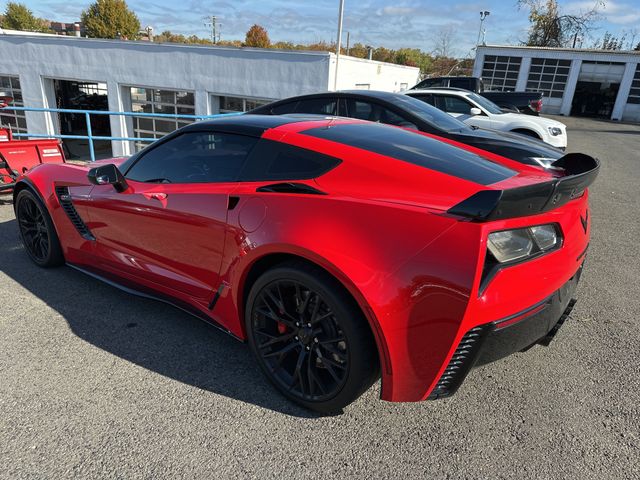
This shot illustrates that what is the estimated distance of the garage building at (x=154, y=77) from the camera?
642 inches

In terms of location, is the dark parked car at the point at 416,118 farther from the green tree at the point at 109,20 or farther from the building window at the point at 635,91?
the green tree at the point at 109,20

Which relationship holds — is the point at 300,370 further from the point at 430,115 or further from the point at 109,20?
the point at 109,20

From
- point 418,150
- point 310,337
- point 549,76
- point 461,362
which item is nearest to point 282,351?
point 310,337

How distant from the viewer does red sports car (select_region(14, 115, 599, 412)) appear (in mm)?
1946

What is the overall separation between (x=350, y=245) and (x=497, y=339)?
759 mm

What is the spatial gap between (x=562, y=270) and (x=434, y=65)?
60113mm

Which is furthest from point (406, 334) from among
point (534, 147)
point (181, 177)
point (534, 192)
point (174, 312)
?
point (534, 147)

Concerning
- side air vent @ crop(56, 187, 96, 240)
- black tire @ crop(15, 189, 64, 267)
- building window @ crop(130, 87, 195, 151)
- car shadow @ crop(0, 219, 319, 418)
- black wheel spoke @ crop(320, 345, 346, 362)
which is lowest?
building window @ crop(130, 87, 195, 151)

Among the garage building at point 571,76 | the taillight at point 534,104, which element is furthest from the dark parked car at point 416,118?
the garage building at point 571,76

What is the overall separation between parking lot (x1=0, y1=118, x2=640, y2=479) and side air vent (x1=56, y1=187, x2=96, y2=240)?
563mm

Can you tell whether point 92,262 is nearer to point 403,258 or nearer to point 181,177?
point 181,177

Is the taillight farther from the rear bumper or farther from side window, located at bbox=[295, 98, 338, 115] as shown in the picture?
the rear bumper

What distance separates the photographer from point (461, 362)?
2.03 metres

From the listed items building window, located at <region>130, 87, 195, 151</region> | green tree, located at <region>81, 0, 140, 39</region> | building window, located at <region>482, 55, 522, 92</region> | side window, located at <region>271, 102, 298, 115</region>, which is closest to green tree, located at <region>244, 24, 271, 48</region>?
green tree, located at <region>81, 0, 140, 39</region>
